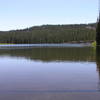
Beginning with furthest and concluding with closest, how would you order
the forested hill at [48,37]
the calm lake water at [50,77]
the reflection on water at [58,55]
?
the forested hill at [48,37], the reflection on water at [58,55], the calm lake water at [50,77]

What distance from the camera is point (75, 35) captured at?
12850 centimetres

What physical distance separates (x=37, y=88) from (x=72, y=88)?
96cm

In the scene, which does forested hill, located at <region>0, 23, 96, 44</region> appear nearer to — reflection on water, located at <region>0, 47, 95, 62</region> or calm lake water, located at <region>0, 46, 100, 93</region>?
reflection on water, located at <region>0, 47, 95, 62</region>

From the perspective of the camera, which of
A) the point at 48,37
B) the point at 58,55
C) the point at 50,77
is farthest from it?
the point at 48,37

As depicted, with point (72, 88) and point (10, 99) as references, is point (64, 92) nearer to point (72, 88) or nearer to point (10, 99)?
point (72, 88)

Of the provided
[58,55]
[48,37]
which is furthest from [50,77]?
[48,37]

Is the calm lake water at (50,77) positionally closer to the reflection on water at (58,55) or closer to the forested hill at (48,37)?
the reflection on water at (58,55)

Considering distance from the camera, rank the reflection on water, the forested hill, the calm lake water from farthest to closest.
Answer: the forested hill, the reflection on water, the calm lake water

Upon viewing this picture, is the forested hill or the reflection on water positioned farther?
the forested hill

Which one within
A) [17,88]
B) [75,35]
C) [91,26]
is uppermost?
[91,26]

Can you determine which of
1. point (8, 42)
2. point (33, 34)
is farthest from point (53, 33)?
point (8, 42)

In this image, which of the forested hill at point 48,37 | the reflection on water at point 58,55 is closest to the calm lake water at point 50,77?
the reflection on water at point 58,55

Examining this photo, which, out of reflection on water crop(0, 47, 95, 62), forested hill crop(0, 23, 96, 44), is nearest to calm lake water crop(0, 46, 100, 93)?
reflection on water crop(0, 47, 95, 62)

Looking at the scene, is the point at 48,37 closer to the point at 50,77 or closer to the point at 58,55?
the point at 58,55
